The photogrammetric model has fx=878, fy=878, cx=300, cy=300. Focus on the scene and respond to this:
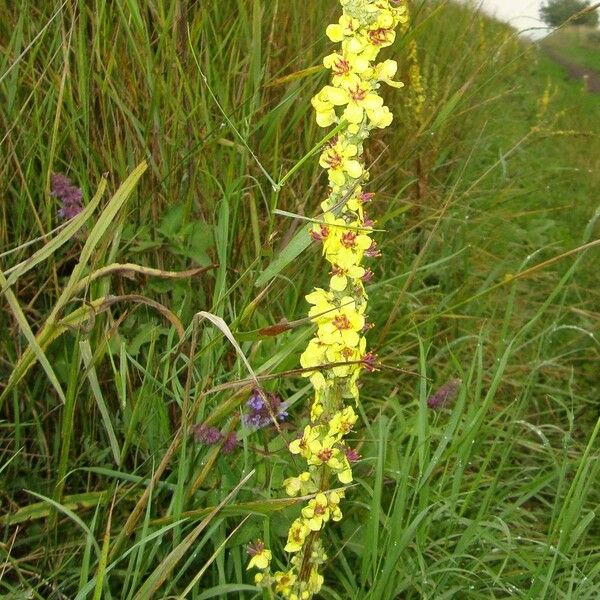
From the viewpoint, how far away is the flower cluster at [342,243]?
3.58 feet

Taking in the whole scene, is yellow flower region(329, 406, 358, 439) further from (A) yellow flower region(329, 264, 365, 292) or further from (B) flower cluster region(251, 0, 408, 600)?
(A) yellow flower region(329, 264, 365, 292)

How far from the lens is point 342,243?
1.13 m

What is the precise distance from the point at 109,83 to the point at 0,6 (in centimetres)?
33

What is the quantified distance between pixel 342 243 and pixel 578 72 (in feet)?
24.7

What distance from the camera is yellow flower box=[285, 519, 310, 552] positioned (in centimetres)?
125

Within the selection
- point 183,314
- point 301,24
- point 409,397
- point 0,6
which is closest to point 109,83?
point 0,6

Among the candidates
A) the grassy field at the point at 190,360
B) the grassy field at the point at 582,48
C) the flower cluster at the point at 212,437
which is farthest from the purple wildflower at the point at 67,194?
the grassy field at the point at 582,48

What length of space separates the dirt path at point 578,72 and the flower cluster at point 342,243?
22.1 feet

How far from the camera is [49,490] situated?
64.0 inches

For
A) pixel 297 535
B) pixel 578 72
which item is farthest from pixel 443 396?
pixel 578 72

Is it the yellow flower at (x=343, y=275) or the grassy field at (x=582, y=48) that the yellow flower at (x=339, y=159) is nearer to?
the yellow flower at (x=343, y=275)

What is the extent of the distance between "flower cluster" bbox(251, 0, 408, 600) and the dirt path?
22.1 feet

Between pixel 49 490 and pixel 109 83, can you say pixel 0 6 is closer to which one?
pixel 109 83

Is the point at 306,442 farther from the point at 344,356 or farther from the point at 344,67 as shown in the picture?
the point at 344,67
